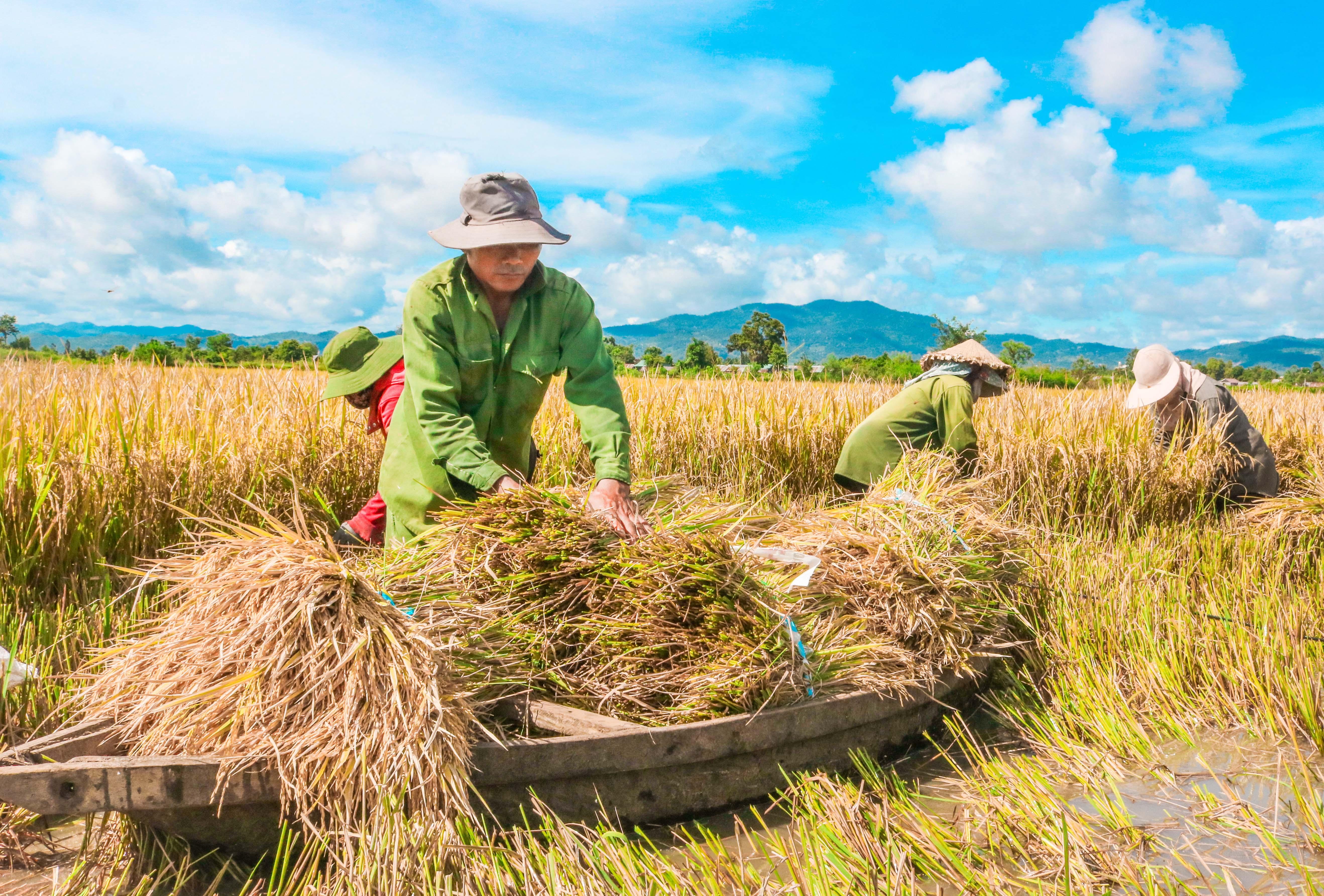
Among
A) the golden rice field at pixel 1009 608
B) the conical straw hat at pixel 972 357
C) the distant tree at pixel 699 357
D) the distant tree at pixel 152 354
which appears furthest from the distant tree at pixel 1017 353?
the conical straw hat at pixel 972 357

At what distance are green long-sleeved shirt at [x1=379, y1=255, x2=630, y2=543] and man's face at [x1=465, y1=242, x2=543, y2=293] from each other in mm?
84

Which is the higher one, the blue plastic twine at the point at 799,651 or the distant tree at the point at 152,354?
the distant tree at the point at 152,354

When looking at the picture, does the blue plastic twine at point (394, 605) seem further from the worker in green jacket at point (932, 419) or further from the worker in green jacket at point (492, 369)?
the worker in green jacket at point (932, 419)

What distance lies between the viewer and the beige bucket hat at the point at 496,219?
99.3 inches

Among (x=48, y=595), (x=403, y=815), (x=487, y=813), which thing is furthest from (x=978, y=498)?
(x=48, y=595)

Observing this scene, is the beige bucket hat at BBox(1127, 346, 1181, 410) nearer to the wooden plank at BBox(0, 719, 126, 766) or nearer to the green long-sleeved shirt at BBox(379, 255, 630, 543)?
the green long-sleeved shirt at BBox(379, 255, 630, 543)

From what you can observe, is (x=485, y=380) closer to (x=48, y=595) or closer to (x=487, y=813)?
(x=487, y=813)

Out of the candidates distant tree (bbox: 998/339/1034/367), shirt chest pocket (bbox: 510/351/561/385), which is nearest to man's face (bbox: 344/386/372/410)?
shirt chest pocket (bbox: 510/351/561/385)

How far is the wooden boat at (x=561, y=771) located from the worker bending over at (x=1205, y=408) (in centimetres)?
347

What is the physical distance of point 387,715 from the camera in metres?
1.81

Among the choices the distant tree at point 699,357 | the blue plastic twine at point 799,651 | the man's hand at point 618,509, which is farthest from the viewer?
the distant tree at point 699,357

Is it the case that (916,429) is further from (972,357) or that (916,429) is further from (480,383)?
(480,383)

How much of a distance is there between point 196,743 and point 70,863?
2.01ft

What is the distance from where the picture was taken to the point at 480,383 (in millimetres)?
2867
